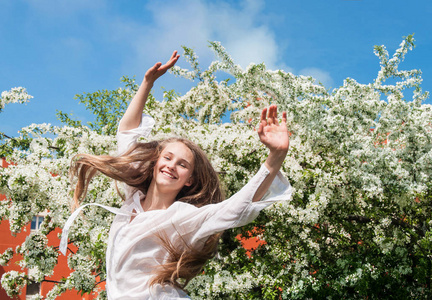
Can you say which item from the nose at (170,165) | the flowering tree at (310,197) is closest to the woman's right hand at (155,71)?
the nose at (170,165)

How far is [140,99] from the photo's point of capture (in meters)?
3.25

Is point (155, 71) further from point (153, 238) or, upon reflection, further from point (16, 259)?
point (16, 259)

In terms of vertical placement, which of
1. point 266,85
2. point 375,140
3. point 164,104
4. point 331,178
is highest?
point 164,104

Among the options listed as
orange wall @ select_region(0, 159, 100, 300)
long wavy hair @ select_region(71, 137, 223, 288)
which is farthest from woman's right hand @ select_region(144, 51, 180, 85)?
orange wall @ select_region(0, 159, 100, 300)

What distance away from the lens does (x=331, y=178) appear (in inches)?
280

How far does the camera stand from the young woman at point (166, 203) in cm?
247

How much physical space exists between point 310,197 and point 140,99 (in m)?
4.18

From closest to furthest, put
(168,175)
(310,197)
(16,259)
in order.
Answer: (168,175)
(310,197)
(16,259)

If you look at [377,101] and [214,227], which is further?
[377,101]

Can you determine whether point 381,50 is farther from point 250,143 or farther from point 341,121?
point 250,143

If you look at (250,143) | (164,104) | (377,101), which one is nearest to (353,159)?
(377,101)

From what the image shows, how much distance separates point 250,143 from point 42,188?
331 cm

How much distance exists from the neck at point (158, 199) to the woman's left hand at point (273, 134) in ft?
2.85

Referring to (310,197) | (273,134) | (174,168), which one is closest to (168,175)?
(174,168)
